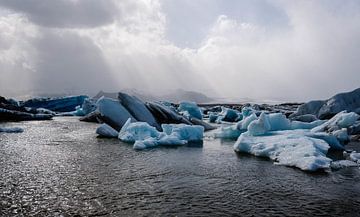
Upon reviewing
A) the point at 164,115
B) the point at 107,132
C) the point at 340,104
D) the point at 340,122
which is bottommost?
the point at 107,132

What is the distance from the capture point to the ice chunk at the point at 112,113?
21.6m

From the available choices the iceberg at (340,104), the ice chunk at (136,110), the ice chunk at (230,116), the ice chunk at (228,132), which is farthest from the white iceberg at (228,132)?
the ice chunk at (230,116)

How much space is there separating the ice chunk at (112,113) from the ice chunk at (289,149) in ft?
25.3

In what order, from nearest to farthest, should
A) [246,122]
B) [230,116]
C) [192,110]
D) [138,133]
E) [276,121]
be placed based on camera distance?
[138,133]
[276,121]
[246,122]
[192,110]
[230,116]

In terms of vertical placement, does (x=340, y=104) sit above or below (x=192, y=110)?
above

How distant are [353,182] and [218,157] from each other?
16.8ft

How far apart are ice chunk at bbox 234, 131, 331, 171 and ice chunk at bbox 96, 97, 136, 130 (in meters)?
7.72

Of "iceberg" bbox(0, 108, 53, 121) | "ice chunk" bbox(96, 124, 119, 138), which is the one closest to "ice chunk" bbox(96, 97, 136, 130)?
"ice chunk" bbox(96, 124, 119, 138)

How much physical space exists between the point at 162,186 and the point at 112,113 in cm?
1270

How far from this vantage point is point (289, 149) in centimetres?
1384

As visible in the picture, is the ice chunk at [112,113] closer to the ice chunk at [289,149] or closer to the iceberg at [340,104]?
the ice chunk at [289,149]

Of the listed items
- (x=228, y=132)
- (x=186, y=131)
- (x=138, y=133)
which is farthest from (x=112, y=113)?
(x=228, y=132)

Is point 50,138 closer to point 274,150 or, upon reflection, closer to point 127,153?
point 127,153

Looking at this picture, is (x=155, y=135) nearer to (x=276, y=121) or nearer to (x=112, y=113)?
(x=112, y=113)
